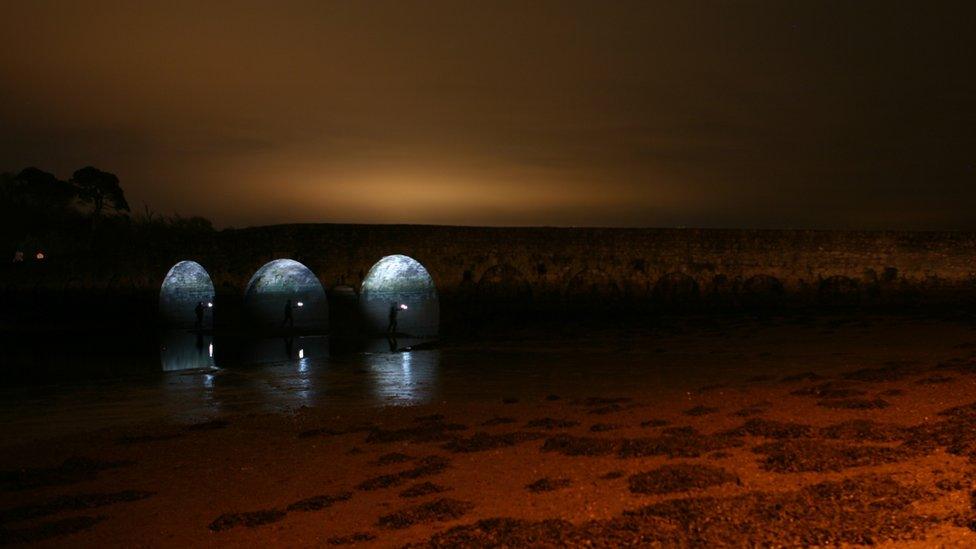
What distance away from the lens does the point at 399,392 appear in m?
13.2

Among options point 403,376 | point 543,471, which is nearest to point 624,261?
point 403,376

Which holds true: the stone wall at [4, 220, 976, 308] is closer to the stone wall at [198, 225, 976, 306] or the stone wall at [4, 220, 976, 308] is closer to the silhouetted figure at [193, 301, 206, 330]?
the stone wall at [198, 225, 976, 306]

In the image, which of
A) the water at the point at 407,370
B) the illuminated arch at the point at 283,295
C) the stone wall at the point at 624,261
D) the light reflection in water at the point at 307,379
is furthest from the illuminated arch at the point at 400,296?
the light reflection in water at the point at 307,379

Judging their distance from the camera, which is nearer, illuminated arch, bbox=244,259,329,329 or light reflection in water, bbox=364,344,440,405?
light reflection in water, bbox=364,344,440,405

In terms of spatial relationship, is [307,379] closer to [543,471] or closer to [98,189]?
[543,471]

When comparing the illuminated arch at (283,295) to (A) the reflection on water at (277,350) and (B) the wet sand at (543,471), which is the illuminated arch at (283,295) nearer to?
(A) the reflection on water at (277,350)

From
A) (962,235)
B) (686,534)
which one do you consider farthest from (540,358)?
(962,235)

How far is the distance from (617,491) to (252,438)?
5.04 metres

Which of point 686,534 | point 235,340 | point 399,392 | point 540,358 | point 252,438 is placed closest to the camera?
point 686,534

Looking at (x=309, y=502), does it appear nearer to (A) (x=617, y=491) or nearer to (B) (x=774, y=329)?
(A) (x=617, y=491)

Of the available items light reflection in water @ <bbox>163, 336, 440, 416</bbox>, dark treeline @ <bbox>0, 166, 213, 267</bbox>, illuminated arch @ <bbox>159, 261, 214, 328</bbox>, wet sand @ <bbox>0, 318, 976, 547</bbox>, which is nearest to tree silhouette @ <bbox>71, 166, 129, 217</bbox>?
dark treeline @ <bbox>0, 166, 213, 267</bbox>

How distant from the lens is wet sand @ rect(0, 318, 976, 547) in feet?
18.1

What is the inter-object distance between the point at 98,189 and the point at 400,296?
33.2 metres

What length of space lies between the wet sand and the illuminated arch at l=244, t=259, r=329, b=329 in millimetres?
20508
